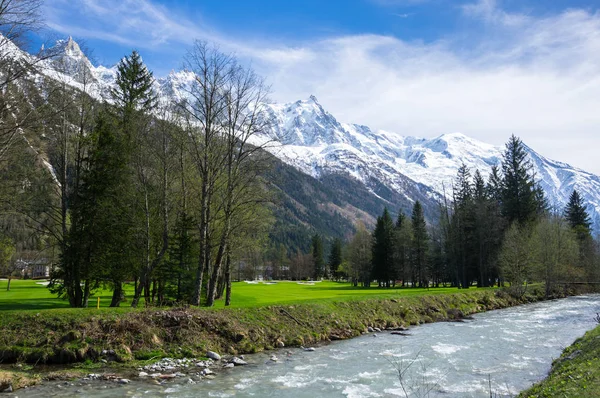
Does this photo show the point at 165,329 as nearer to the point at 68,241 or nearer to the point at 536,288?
the point at 68,241

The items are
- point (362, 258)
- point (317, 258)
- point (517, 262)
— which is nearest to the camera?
point (517, 262)

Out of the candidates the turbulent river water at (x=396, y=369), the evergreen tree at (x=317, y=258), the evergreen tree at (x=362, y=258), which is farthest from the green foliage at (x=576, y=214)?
the evergreen tree at (x=317, y=258)

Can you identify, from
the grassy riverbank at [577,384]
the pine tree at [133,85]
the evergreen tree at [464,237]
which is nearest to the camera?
the grassy riverbank at [577,384]

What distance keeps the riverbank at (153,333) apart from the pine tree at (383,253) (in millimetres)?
50911

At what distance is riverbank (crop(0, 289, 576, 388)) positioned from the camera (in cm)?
1571

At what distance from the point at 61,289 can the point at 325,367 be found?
15.8 meters

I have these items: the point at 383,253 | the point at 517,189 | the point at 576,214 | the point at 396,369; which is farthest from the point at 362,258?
the point at 396,369

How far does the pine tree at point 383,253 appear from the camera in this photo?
76.5m

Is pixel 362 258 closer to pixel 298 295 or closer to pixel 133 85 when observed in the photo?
pixel 298 295

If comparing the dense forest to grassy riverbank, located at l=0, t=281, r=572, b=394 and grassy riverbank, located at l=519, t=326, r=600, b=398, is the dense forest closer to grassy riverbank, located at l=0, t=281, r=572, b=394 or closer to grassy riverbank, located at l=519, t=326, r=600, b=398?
grassy riverbank, located at l=0, t=281, r=572, b=394

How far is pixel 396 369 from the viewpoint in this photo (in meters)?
16.1

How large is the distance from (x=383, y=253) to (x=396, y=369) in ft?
206

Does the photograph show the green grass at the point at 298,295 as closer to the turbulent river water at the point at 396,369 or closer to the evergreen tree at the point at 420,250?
the turbulent river water at the point at 396,369

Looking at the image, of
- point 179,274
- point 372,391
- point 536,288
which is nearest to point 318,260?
point 536,288
